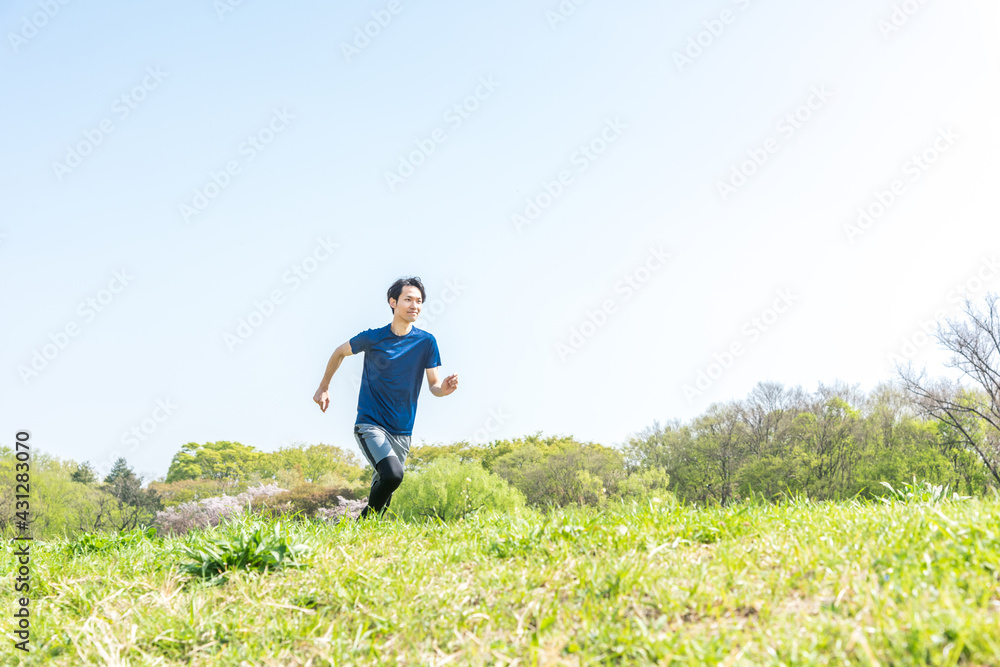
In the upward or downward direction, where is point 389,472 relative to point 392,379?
downward

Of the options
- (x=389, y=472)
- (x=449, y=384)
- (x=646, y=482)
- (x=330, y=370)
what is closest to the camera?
(x=389, y=472)

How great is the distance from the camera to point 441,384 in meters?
6.22

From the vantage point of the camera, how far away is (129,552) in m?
4.66

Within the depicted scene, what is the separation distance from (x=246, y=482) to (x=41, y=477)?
36.8 ft

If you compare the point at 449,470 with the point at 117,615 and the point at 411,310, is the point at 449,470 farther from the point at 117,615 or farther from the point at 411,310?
the point at 117,615

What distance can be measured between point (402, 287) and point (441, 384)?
1014 mm

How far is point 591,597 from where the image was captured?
9.21 feet

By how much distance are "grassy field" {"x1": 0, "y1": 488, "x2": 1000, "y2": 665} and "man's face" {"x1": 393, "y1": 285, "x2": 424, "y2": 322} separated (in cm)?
245

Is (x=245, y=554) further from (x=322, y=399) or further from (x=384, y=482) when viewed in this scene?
(x=322, y=399)

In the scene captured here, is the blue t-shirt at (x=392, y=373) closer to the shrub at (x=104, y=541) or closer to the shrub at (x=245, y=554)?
the shrub at (x=104, y=541)

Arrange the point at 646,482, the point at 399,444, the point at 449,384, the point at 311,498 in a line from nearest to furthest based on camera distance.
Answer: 1. the point at 399,444
2. the point at 449,384
3. the point at 311,498
4. the point at 646,482

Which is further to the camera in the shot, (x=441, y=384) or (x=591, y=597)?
(x=441, y=384)

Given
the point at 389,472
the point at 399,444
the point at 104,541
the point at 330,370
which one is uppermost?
the point at 330,370

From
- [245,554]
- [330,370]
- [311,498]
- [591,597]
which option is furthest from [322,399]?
[311,498]
